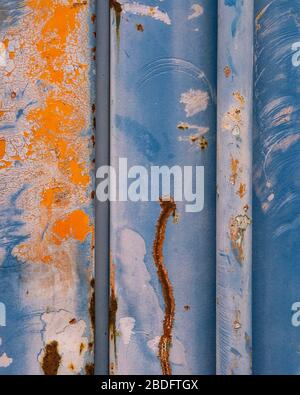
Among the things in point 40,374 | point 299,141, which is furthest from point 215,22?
point 40,374

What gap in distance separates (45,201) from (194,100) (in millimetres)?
327

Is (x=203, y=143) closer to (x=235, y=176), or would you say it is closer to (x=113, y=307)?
(x=235, y=176)

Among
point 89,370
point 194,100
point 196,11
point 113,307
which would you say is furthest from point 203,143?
point 89,370

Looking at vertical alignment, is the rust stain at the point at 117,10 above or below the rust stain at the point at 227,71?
above

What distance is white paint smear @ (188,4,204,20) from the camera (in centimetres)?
65

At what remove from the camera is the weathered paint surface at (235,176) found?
0.60m

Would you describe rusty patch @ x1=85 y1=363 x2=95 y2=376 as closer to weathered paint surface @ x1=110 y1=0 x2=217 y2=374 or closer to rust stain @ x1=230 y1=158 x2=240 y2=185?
weathered paint surface @ x1=110 y1=0 x2=217 y2=374

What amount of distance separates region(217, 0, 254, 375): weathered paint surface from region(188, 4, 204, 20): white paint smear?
5cm

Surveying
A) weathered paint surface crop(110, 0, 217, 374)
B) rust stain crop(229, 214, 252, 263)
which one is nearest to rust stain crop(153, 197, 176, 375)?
weathered paint surface crop(110, 0, 217, 374)

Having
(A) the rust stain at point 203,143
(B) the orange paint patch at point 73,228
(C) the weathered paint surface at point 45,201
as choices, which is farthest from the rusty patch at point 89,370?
(A) the rust stain at point 203,143

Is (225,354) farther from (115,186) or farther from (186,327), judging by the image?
(115,186)

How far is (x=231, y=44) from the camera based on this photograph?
596 millimetres

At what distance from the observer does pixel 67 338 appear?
0.65 meters
